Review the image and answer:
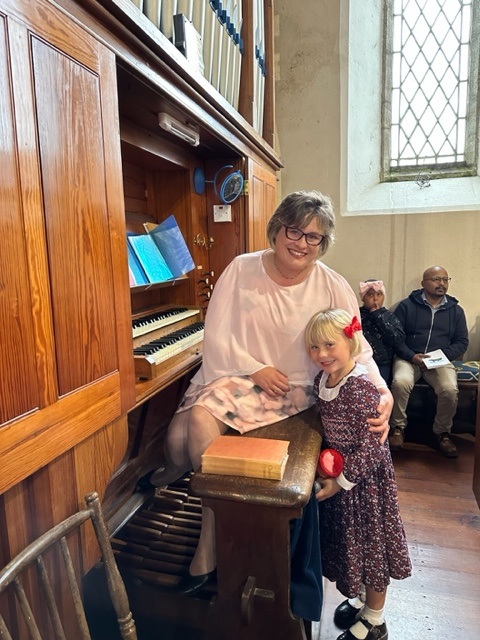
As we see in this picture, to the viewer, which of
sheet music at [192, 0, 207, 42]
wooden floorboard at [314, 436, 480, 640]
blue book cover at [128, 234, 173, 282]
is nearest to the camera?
wooden floorboard at [314, 436, 480, 640]

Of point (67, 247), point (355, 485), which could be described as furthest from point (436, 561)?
point (67, 247)

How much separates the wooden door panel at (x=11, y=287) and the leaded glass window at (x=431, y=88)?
12.2ft

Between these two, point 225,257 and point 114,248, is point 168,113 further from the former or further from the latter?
point 225,257

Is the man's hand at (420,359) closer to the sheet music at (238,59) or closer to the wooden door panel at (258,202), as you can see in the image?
the wooden door panel at (258,202)

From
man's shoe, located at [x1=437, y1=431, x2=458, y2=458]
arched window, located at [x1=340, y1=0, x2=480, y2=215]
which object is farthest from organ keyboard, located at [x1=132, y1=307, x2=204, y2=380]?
arched window, located at [x1=340, y1=0, x2=480, y2=215]

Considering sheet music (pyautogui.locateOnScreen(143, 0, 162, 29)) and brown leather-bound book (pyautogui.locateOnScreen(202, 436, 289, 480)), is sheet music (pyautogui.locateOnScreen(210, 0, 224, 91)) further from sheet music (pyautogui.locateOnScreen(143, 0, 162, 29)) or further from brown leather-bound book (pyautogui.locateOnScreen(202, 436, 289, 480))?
brown leather-bound book (pyautogui.locateOnScreen(202, 436, 289, 480))

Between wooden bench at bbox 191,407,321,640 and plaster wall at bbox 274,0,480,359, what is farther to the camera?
plaster wall at bbox 274,0,480,359

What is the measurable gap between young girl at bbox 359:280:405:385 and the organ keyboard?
5.09ft

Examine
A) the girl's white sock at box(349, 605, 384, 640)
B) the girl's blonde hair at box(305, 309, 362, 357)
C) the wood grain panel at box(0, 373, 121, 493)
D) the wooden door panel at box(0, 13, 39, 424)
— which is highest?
the wooden door panel at box(0, 13, 39, 424)

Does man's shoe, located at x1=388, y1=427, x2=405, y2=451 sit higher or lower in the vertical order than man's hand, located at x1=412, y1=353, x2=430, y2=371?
lower

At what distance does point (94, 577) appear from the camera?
173 cm

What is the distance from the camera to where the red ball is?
1.46m

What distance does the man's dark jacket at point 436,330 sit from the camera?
11.4 feet

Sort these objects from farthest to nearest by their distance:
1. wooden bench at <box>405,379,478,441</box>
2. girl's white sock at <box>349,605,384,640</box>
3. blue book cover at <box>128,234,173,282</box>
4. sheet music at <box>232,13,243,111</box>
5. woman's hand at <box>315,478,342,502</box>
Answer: wooden bench at <box>405,379,478,441</box>, sheet music at <box>232,13,243,111</box>, blue book cover at <box>128,234,173,282</box>, girl's white sock at <box>349,605,384,640</box>, woman's hand at <box>315,478,342,502</box>
